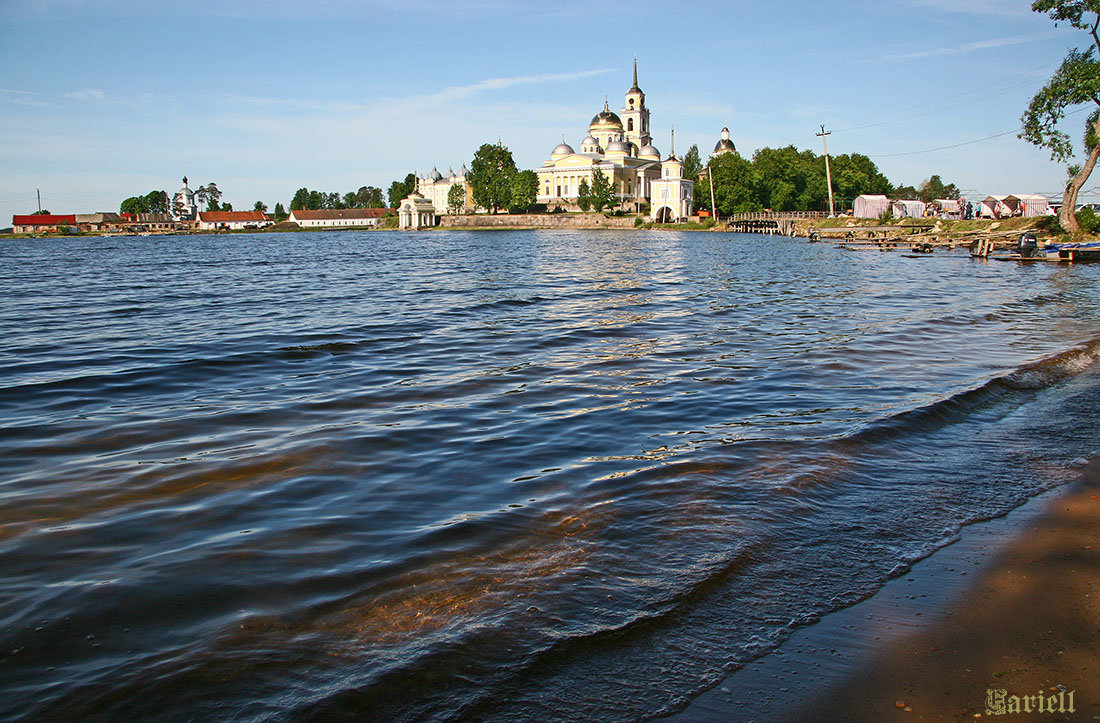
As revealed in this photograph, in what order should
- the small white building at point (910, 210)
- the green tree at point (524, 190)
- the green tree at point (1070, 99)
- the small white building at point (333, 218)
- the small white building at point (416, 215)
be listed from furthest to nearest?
the small white building at point (333, 218) < the small white building at point (416, 215) < the green tree at point (524, 190) < the small white building at point (910, 210) < the green tree at point (1070, 99)

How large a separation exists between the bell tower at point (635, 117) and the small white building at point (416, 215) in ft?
141

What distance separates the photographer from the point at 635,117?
152 meters

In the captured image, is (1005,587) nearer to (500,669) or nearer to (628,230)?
(500,669)

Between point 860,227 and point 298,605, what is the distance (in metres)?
69.8

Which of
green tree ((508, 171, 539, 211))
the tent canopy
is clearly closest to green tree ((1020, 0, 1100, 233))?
the tent canopy

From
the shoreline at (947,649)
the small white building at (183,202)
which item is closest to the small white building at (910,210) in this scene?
the shoreline at (947,649)

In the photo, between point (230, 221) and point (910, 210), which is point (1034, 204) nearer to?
point (910, 210)

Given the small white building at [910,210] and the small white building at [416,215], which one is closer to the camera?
the small white building at [910,210]

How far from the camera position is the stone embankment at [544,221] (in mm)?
125625

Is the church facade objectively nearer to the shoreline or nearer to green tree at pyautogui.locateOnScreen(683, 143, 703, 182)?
green tree at pyautogui.locateOnScreen(683, 143, 703, 182)

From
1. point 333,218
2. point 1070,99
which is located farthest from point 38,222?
point 1070,99

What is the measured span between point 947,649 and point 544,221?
437 feet

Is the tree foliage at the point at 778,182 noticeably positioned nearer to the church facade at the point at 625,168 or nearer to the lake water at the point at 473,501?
the church facade at the point at 625,168

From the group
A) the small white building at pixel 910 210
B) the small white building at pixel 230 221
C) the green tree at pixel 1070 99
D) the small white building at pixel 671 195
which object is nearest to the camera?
the green tree at pixel 1070 99
